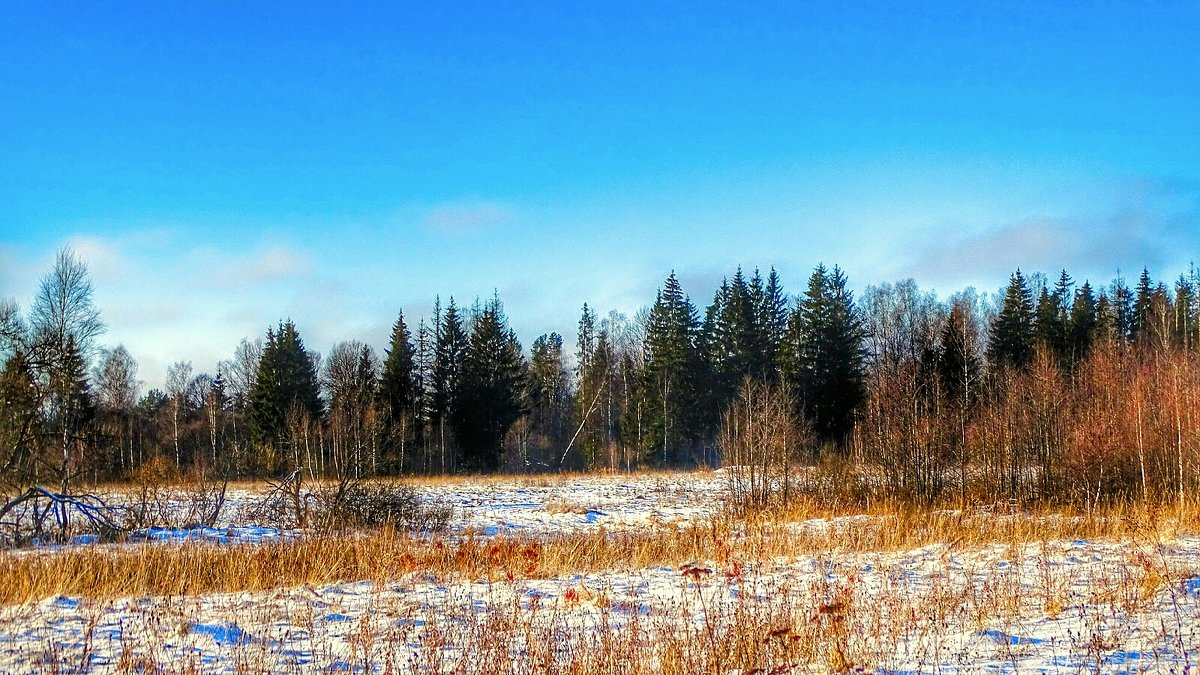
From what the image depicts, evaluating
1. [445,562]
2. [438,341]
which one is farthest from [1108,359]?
[438,341]

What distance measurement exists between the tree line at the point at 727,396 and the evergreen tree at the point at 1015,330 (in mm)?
150

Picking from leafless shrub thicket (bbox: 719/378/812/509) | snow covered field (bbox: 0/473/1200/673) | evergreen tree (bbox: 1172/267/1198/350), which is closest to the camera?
snow covered field (bbox: 0/473/1200/673)

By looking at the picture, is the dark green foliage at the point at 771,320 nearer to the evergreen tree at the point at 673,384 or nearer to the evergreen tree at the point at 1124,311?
the evergreen tree at the point at 673,384

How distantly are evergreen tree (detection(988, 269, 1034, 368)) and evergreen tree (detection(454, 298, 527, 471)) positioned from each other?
97.3 feet

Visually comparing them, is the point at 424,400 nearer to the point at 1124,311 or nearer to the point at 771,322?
the point at 771,322

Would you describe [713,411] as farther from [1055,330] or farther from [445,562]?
[445,562]

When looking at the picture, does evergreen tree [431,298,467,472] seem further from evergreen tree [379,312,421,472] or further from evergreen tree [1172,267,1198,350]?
evergreen tree [1172,267,1198,350]

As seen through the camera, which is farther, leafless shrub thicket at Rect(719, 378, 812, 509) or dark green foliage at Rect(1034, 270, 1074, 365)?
dark green foliage at Rect(1034, 270, 1074, 365)

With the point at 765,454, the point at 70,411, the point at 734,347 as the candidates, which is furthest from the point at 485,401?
the point at 765,454

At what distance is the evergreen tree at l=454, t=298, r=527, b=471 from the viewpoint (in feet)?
159

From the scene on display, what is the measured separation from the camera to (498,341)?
51.3 meters

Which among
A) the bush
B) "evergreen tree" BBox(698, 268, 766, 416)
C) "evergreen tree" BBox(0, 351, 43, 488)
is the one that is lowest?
the bush

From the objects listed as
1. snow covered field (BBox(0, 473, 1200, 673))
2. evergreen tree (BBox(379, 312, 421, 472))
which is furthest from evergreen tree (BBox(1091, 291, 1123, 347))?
snow covered field (BBox(0, 473, 1200, 673))

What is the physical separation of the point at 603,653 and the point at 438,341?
4712 cm
